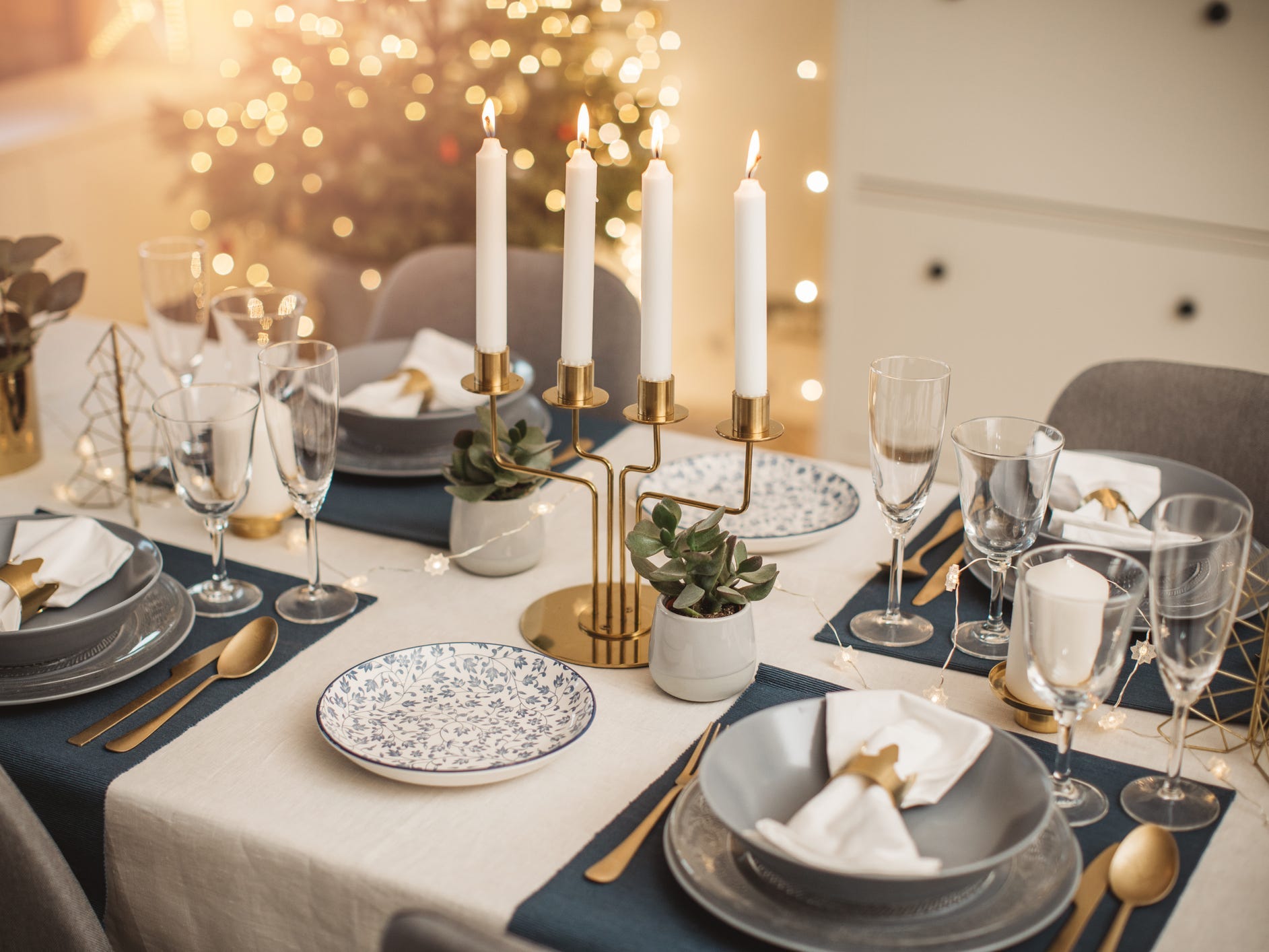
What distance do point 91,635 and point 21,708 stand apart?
0.25 ft

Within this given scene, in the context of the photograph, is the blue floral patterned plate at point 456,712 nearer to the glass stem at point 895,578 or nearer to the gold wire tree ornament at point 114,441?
the glass stem at point 895,578

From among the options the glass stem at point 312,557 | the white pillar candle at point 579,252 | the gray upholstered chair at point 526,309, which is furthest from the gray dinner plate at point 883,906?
the gray upholstered chair at point 526,309

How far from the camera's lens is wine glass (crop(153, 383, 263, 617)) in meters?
1.08

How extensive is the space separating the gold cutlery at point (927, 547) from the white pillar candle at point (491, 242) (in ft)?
1.52

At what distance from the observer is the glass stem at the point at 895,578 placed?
1089mm

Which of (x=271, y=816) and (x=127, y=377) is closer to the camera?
(x=271, y=816)

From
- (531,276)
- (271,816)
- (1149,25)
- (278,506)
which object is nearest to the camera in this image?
(271,816)

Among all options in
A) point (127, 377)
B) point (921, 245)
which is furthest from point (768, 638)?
point (921, 245)

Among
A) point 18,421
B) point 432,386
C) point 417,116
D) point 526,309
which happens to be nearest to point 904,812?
point 432,386

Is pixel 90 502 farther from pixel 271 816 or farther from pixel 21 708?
pixel 271 816

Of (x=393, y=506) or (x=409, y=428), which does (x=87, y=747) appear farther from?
(x=409, y=428)

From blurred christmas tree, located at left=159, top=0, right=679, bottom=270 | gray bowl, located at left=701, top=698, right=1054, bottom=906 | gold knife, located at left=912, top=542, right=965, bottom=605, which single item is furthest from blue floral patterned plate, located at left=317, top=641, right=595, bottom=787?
blurred christmas tree, located at left=159, top=0, right=679, bottom=270

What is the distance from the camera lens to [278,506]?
1.31 meters

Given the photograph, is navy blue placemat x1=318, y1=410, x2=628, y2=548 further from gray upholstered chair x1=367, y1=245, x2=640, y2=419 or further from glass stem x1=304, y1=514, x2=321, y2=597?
gray upholstered chair x1=367, y1=245, x2=640, y2=419
